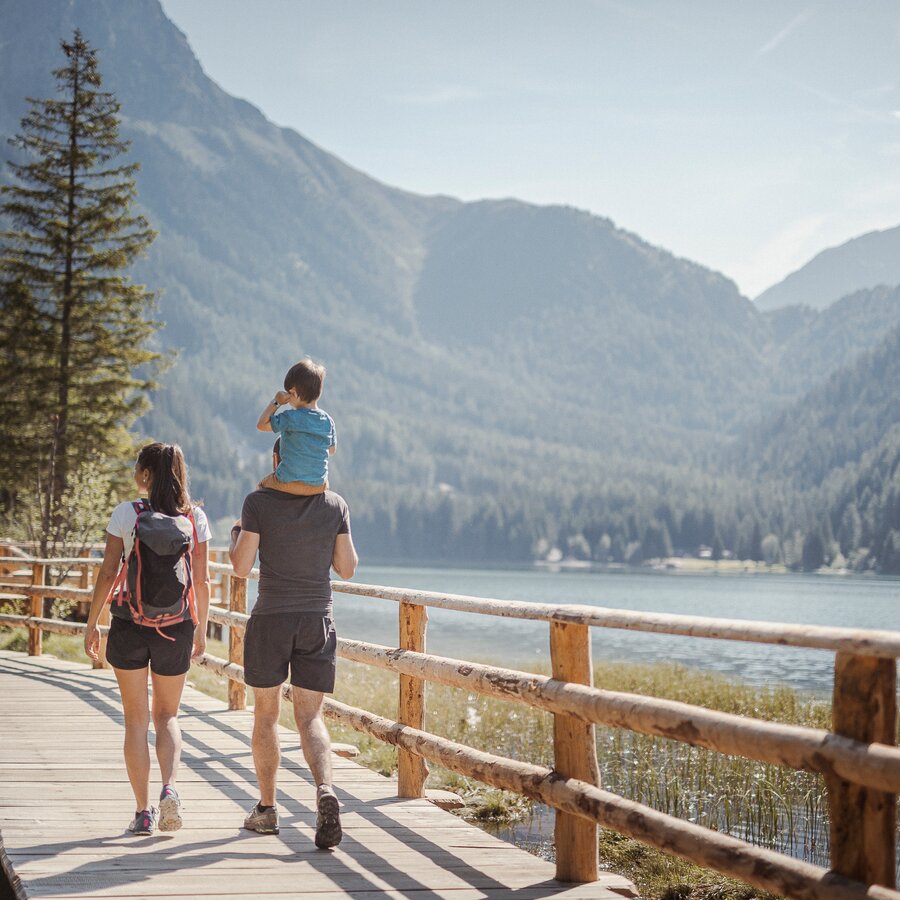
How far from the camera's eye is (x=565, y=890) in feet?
16.5

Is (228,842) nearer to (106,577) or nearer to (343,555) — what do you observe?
(106,577)

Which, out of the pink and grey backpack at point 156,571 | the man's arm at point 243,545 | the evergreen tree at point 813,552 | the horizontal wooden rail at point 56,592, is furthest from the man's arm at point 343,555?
the evergreen tree at point 813,552

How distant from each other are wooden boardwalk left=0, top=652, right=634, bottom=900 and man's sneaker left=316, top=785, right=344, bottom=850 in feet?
0.27

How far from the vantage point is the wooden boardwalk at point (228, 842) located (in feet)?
16.2

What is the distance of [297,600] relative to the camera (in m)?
5.49

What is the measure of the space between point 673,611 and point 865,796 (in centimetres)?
6789

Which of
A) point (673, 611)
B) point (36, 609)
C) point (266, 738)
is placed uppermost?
point (266, 738)

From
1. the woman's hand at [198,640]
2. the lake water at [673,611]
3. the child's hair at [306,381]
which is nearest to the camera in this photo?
the child's hair at [306,381]

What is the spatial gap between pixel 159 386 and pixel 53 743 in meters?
21.3

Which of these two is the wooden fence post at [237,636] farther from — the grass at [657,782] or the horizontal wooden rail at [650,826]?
the horizontal wooden rail at [650,826]

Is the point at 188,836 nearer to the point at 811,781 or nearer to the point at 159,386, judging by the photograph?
the point at 811,781

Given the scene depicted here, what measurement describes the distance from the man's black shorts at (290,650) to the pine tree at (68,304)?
23274mm

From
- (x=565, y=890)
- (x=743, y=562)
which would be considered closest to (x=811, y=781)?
(x=565, y=890)

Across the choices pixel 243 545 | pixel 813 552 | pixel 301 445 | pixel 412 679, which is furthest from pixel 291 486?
Result: pixel 813 552
